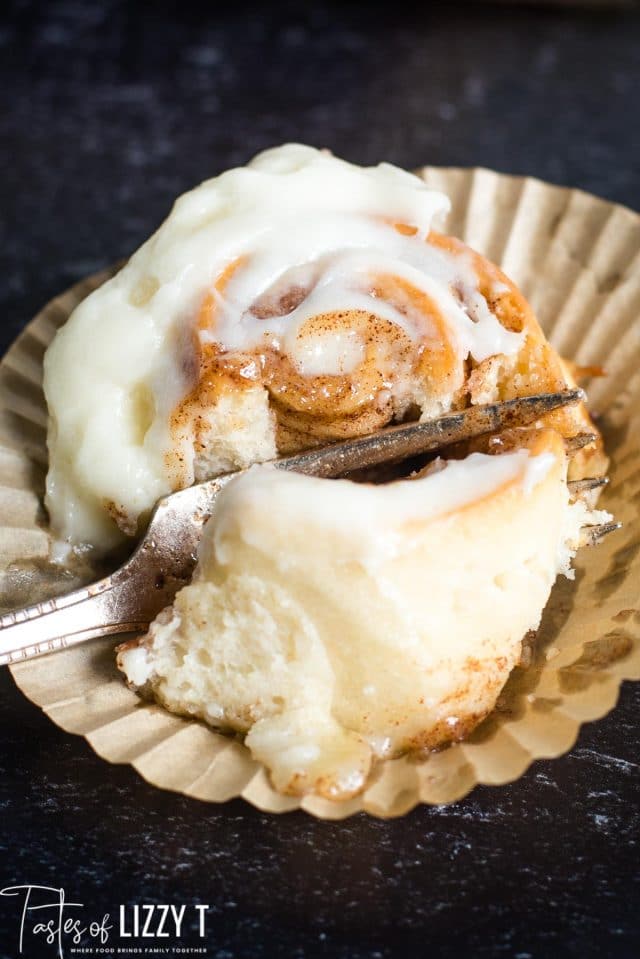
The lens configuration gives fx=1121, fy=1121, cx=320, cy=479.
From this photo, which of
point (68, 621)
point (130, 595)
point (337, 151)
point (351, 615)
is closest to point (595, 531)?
point (351, 615)

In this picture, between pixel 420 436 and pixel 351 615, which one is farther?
pixel 420 436

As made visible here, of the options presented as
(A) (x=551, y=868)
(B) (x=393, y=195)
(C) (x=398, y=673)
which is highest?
(B) (x=393, y=195)

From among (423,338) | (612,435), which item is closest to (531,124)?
(612,435)

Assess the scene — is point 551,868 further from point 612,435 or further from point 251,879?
point 612,435

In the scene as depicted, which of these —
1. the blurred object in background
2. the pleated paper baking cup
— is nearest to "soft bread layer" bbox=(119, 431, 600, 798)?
Result: the pleated paper baking cup

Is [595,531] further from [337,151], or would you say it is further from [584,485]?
[337,151]

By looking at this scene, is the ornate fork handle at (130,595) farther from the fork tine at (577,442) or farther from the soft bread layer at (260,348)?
the fork tine at (577,442)
